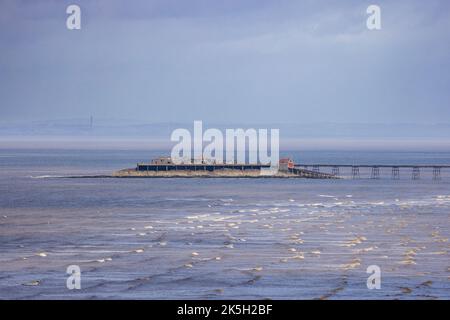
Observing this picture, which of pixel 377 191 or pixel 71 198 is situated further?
pixel 377 191

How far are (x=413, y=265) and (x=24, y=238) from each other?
79.3 ft

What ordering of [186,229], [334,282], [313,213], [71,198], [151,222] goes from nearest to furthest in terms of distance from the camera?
1. [334,282]
2. [186,229]
3. [151,222]
4. [313,213]
5. [71,198]

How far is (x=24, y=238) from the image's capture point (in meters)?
64.8

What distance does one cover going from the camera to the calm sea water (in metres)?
42.0

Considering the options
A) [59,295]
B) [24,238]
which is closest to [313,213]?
[24,238]

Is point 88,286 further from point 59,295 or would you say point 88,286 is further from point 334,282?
point 334,282

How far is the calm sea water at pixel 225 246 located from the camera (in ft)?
138

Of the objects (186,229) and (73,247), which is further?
(186,229)

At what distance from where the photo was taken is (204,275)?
45.8m

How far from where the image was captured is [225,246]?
5888 cm

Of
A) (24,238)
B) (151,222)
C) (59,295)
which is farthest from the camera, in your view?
(151,222)

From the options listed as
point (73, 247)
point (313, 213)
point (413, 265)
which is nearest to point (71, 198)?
point (313, 213)
